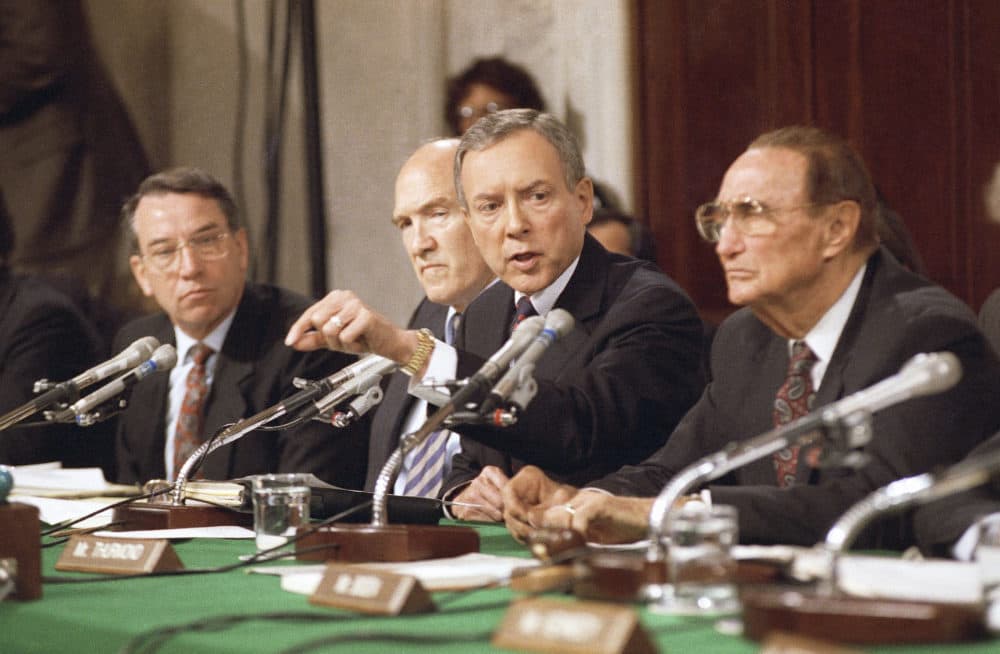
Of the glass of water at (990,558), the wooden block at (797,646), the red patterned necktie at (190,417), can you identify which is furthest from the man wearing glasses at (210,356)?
the wooden block at (797,646)

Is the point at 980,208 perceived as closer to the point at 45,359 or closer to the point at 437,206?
the point at 437,206

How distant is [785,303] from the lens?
266cm

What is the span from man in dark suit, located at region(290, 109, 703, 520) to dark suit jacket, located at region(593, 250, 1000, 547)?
0.60 feet

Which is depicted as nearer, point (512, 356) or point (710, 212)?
point (512, 356)

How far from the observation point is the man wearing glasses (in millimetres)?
4004

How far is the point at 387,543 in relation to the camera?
209 centimetres

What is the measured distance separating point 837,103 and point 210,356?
2.44 meters

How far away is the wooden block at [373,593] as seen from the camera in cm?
167

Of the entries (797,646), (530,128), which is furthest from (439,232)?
(797,646)

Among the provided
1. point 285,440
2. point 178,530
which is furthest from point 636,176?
point 178,530

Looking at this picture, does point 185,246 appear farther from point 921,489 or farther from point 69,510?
point 921,489

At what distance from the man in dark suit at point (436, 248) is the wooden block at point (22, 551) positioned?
6.13 ft

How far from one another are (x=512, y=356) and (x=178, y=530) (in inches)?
32.2

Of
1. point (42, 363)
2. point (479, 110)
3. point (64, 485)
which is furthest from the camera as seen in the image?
point (479, 110)
